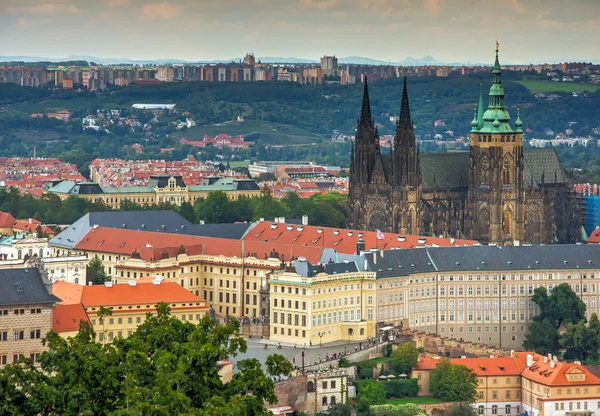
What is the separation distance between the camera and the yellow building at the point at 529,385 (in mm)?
113062

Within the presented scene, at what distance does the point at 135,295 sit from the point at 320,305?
11266 mm

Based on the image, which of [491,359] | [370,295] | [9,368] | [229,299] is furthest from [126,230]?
[9,368]

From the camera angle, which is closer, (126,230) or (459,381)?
(459,381)

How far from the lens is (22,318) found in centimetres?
10450

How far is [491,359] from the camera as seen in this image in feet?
389

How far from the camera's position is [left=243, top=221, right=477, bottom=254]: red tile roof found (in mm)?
141625

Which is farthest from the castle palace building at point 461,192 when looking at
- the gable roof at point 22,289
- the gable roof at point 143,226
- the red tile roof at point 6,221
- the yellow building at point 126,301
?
the gable roof at point 22,289

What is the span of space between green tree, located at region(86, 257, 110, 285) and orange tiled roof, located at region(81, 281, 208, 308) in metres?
13.6

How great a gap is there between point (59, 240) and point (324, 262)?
27.6m

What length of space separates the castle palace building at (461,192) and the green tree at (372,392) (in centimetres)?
5180

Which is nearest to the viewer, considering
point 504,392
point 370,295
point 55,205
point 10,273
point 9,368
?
point 9,368

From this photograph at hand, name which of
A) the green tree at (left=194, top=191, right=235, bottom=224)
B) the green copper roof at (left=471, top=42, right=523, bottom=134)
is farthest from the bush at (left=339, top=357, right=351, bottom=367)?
the green tree at (left=194, top=191, right=235, bottom=224)

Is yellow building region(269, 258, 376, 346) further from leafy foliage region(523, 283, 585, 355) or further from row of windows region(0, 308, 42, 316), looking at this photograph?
row of windows region(0, 308, 42, 316)

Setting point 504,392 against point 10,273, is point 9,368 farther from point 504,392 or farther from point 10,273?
point 504,392
